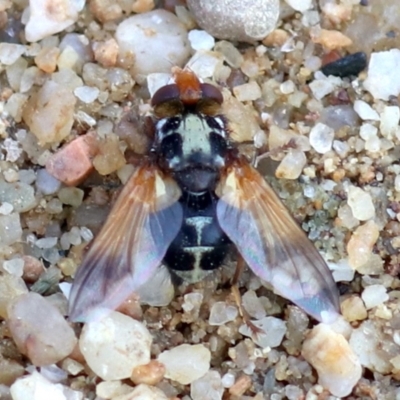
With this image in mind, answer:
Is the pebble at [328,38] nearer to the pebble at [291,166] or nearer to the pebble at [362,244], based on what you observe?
the pebble at [291,166]

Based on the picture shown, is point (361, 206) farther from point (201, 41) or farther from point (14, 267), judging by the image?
point (14, 267)

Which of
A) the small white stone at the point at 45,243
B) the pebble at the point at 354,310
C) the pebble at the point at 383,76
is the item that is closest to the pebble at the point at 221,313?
the pebble at the point at 354,310

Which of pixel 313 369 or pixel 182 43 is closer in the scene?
pixel 313 369

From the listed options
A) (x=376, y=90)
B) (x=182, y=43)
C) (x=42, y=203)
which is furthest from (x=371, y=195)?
(x=42, y=203)

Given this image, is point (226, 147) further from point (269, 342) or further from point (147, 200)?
point (269, 342)

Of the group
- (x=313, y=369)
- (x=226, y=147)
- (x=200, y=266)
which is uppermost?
(x=226, y=147)

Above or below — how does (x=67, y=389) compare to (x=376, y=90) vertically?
below

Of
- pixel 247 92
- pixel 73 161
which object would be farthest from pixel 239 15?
pixel 73 161
